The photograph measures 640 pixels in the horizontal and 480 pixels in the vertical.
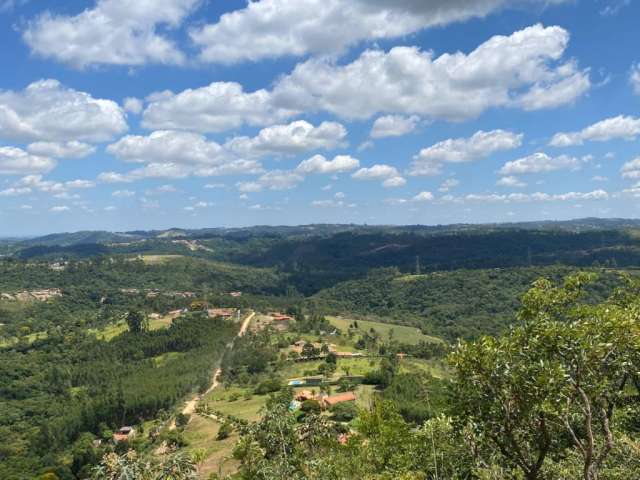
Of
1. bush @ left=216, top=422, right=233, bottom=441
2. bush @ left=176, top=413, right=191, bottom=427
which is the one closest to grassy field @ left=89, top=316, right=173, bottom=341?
bush @ left=176, top=413, right=191, bottom=427

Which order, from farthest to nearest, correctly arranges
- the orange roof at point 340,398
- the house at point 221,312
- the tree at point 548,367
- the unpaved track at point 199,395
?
the house at point 221,312 < the unpaved track at point 199,395 < the orange roof at point 340,398 < the tree at point 548,367

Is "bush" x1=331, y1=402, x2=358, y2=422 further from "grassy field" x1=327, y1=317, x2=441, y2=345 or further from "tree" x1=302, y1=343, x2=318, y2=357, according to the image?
"grassy field" x1=327, y1=317, x2=441, y2=345

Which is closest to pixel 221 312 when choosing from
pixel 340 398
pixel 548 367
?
pixel 340 398

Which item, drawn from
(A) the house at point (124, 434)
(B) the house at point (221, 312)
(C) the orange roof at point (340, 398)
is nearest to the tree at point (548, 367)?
(C) the orange roof at point (340, 398)

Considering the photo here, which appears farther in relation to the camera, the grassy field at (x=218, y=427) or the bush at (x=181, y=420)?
the bush at (x=181, y=420)

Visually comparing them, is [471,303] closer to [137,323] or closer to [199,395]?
[199,395]

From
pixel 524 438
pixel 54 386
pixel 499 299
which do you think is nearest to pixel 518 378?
pixel 524 438

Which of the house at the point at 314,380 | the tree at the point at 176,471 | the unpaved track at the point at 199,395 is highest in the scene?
the tree at the point at 176,471

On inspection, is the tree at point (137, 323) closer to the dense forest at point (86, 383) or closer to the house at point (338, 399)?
the dense forest at point (86, 383)
